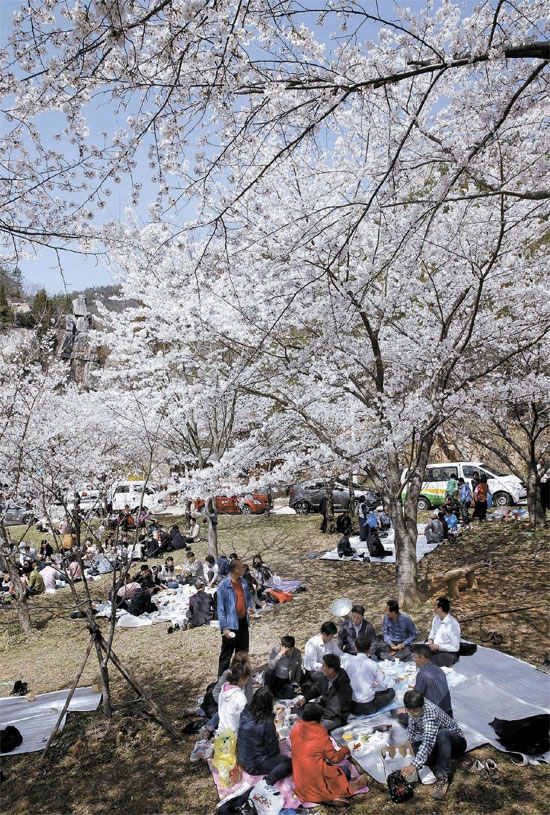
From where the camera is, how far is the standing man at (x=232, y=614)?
241 inches

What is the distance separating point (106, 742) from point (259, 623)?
12.9 ft

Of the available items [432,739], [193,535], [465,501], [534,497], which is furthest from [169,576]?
[432,739]

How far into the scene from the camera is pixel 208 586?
11.2 m

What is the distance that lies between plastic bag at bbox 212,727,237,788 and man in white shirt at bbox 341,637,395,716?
4.33ft

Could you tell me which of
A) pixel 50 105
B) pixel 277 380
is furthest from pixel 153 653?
pixel 50 105

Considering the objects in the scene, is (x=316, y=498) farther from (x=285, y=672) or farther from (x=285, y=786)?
(x=285, y=786)

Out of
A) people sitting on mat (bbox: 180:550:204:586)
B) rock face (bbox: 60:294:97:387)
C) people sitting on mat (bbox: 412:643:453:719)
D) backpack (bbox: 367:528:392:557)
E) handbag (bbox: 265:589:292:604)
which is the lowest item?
people sitting on mat (bbox: 180:550:204:586)

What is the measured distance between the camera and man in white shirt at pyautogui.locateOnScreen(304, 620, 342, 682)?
19.5ft

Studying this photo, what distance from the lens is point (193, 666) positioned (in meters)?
7.30

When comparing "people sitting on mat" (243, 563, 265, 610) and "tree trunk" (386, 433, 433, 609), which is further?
"people sitting on mat" (243, 563, 265, 610)

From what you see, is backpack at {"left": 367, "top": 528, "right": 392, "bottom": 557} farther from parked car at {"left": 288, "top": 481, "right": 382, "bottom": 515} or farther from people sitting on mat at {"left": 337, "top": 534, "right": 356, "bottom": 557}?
parked car at {"left": 288, "top": 481, "right": 382, "bottom": 515}

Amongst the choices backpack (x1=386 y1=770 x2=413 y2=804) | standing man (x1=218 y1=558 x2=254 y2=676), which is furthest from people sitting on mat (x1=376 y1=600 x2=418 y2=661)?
backpack (x1=386 y1=770 x2=413 y2=804)

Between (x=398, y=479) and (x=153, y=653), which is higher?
(x=398, y=479)

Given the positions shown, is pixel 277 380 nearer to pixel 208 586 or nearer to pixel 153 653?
pixel 153 653
